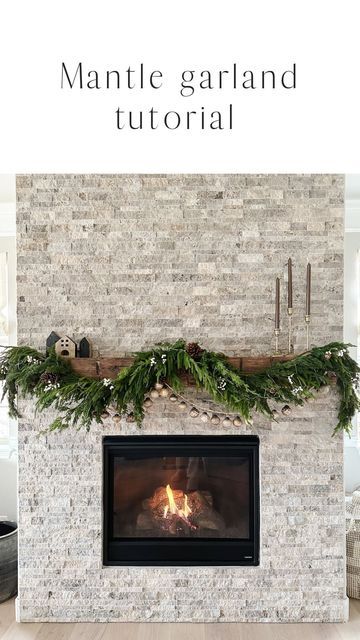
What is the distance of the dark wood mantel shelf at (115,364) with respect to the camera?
289 cm

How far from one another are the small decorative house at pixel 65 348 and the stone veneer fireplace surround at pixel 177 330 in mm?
77

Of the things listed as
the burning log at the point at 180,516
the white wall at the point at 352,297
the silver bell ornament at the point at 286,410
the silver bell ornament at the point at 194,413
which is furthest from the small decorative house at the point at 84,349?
the white wall at the point at 352,297

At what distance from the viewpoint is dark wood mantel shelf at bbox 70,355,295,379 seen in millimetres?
2894

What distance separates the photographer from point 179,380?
282cm

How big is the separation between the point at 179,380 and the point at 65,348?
0.64 m

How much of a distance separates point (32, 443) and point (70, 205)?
4.16 ft

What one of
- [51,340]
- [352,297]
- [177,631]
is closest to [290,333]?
[51,340]

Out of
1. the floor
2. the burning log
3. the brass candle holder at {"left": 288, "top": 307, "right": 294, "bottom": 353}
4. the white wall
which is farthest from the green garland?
the white wall

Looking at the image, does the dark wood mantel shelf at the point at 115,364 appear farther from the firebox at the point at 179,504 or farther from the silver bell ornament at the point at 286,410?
the firebox at the point at 179,504

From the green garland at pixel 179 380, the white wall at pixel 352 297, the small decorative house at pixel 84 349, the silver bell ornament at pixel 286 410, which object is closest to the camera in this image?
the green garland at pixel 179 380

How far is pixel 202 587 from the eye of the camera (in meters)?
3.04
